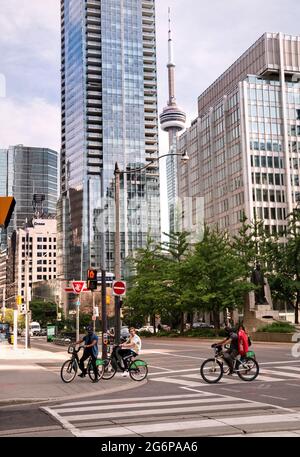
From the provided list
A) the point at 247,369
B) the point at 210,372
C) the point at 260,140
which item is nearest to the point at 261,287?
the point at 247,369

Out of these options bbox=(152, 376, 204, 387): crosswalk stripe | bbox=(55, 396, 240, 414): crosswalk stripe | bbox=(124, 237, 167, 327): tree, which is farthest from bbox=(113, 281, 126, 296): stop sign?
bbox=(124, 237, 167, 327): tree

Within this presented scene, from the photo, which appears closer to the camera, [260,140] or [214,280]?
[214,280]

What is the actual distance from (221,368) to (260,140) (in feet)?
304

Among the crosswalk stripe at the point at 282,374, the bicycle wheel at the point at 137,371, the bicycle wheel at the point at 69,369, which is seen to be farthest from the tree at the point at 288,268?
the bicycle wheel at the point at 69,369

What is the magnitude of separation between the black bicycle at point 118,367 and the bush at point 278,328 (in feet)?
81.7

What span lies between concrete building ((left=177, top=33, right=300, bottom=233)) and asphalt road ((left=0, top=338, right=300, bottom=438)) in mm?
86384

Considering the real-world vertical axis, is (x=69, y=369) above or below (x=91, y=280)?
below

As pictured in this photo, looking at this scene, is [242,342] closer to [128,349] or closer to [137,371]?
[137,371]

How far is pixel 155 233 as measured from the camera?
15975 cm

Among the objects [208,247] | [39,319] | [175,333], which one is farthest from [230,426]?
[39,319]

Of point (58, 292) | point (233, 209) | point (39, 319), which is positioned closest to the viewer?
point (233, 209)

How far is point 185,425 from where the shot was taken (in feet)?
31.0

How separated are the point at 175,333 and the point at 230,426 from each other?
5089 cm
